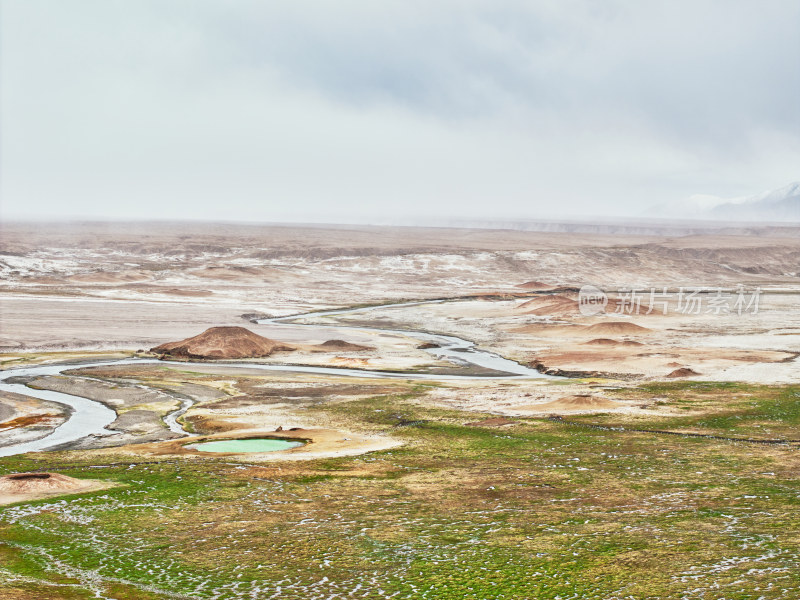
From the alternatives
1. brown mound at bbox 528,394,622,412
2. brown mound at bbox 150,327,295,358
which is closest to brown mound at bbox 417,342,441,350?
brown mound at bbox 150,327,295,358

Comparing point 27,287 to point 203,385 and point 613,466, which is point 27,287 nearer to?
point 203,385

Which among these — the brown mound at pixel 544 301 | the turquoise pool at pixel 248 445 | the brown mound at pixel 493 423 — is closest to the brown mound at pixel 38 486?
the turquoise pool at pixel 248 445

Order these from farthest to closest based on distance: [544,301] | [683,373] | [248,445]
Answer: [544,301], [683,373], [248,445]

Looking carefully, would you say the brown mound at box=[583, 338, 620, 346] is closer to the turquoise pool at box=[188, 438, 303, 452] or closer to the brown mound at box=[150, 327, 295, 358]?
the brown mound at box=[150, 327, 295, 358]

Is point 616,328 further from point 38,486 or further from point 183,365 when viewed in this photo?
point 38,486

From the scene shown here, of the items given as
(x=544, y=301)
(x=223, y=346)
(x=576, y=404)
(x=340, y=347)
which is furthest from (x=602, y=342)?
(x=544, y=301)
